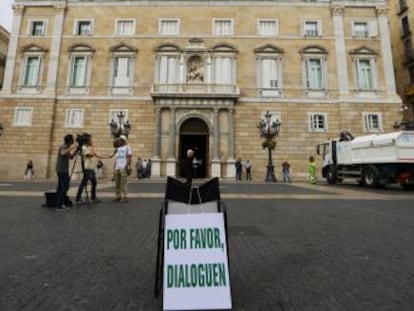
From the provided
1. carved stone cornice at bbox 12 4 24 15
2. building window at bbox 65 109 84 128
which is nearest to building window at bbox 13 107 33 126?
building window at bbox 65 109 84 128

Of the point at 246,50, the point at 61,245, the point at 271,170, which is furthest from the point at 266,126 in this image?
the point at 61,245

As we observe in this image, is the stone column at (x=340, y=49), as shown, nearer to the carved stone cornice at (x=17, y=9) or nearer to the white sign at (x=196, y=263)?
the white sign at (x=196, y=263)

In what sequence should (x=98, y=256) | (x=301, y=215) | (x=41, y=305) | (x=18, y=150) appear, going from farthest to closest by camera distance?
(x=18, y=150) < (x=301, y=215) < (x=98, y=256) < (x=41, y=305)

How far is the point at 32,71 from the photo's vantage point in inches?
940

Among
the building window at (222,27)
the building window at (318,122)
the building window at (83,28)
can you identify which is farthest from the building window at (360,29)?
the building window at (83,28)

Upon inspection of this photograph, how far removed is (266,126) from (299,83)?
20.2 ft

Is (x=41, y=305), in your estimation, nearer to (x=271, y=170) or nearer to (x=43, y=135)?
(x=271, y=170)

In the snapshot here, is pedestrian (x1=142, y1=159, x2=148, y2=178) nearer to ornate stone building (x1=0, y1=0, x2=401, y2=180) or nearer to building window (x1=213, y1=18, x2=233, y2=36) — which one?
ornate stone building (x1=0, y1=0, x2=401, y2=180)

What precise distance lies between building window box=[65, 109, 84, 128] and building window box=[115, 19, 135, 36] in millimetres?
8158

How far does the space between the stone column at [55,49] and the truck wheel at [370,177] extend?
24237mm

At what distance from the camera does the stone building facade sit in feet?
93.5

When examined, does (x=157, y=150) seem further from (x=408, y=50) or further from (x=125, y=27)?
(x=408, y=50)

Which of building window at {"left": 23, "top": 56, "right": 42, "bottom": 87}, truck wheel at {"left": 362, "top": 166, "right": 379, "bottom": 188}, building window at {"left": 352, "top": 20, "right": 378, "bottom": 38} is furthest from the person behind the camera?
building window at {"left": 352, "top": 20, "right": 378, "bottom": 38}

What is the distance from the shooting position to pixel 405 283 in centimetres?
Answer: 264
